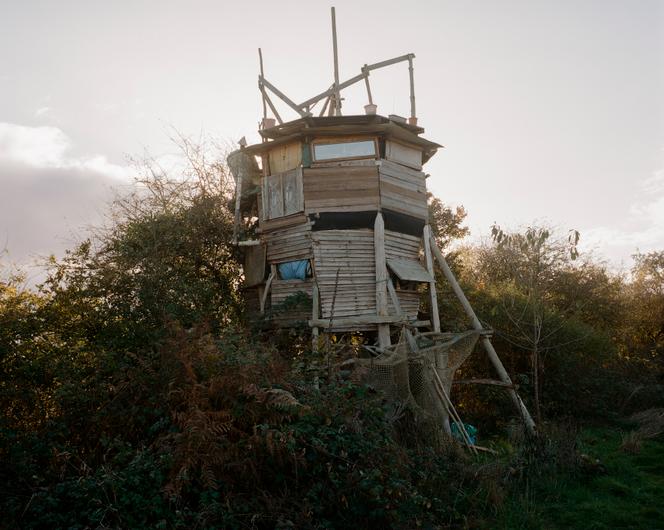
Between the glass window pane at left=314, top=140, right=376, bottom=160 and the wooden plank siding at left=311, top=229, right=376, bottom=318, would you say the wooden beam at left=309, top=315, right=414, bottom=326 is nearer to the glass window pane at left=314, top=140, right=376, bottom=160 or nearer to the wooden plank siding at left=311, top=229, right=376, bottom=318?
the wooden plank siding at left=311, top=229, right=376, bottom=318

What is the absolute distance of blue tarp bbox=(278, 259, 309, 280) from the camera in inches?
656

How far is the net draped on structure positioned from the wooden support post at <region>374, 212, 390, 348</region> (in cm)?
217

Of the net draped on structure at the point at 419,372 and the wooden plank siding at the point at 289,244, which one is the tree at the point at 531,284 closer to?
the net draped on structure at the point at 419,372

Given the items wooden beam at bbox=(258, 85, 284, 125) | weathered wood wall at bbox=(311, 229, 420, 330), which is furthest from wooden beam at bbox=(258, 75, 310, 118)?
weathered wood wall at bbox=(311, 229, 420, 330)

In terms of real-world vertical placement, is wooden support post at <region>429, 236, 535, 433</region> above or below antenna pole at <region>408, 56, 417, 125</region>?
below

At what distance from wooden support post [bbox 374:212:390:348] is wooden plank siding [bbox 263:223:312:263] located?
1.98 m

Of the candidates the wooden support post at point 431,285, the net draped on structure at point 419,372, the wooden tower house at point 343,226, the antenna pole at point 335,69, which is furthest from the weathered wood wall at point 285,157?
the net draped on structure at point 419,372

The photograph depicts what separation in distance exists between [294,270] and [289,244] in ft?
2.65

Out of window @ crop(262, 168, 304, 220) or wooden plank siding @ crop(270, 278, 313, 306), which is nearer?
wooden plank siding @ crop(270, 278, 313, 306)

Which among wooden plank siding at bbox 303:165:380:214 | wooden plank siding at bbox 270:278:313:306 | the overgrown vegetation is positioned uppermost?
wooden plank siding at bbox 303:165:380:214

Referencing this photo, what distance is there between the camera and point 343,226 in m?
16.7

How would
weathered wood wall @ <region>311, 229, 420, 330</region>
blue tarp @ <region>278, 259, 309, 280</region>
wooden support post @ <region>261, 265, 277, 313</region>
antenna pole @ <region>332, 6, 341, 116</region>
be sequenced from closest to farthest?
1. weathered wood wall @ <region>311, 229, 420, 330</region>
2. blue tarp @ <region>278, 259, 309, 280</region>
3. wooden support post @ <region>261, 265, 277, 313</region>
4. antenna pole @ <region>332, 6, 341, 116</region>

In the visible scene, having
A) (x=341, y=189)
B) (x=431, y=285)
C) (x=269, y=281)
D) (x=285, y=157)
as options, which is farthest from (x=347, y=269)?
(x=285, y=157)

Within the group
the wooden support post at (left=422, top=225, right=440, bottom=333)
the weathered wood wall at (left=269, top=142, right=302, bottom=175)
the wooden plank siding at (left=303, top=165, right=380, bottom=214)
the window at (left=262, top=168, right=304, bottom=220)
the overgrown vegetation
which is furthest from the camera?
the weathered wood wall at (left=269, top=142, right=302, bottom=175)
